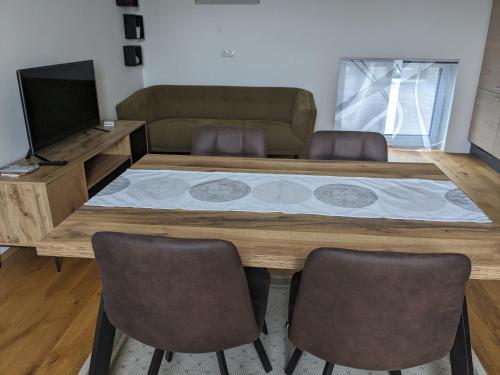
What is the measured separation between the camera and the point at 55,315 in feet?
6.61

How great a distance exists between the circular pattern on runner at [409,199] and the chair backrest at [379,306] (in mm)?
513

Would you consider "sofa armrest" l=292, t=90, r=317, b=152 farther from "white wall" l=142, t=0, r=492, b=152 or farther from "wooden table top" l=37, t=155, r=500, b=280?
"wooden table top" l=37, t=155, r=500, b=280

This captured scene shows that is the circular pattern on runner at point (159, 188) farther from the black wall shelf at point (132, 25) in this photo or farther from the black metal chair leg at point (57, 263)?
the black wall shelf at point (132, 25)

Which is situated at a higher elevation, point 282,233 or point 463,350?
point 282,233

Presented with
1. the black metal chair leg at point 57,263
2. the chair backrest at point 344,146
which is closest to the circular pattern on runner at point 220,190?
the chair backrest at point 344,146

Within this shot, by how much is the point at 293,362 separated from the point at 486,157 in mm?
3781

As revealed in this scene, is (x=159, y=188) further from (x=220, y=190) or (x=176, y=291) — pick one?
(x=176, y=291)

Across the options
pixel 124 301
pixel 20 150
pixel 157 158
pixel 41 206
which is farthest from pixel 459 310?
pixel 20 150

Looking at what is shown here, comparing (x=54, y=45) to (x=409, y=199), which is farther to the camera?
(x=54, y=45)

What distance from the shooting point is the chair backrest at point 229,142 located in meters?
2.34

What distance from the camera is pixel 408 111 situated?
4473 millimetres

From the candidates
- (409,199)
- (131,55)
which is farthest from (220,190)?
(131,55)

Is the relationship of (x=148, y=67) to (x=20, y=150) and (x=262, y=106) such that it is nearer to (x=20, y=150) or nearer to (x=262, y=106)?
(x=262, y=106)

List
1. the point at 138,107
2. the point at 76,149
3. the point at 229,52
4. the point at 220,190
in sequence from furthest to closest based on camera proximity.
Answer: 1. the point at 229,52
2. the point at 138,107
3. the point at 76,149
4. the point at 220,190
